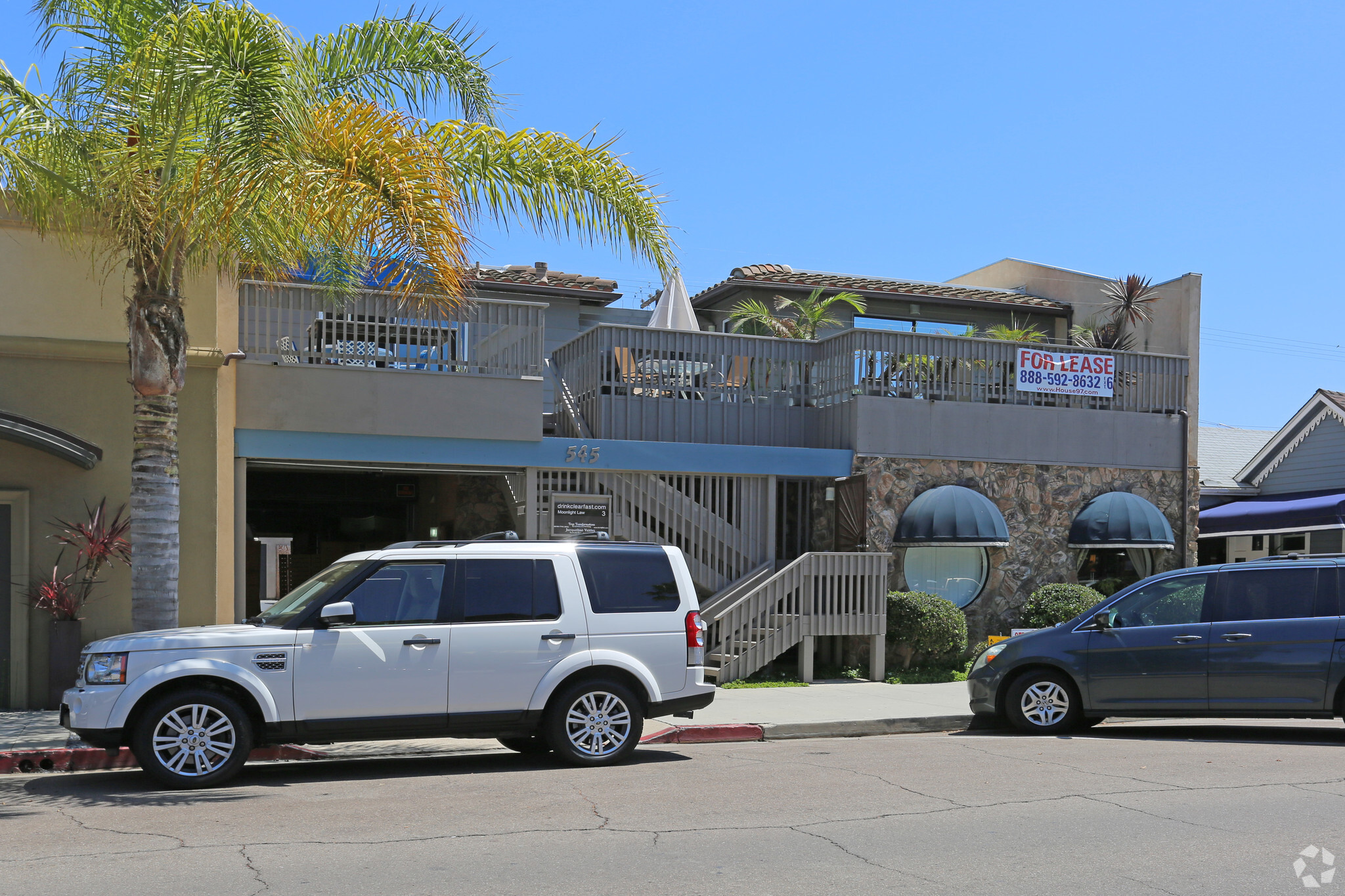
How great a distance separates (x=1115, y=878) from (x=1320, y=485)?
20759 millimetres

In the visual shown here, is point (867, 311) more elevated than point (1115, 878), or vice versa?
point (867, 311)

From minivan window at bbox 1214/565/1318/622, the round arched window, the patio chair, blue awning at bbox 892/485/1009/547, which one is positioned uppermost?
the patio chair

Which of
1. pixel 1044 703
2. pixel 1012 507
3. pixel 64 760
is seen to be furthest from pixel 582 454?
pixel 64 760

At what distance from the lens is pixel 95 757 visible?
9.99 m

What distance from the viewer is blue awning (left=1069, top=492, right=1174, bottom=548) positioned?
18.0m

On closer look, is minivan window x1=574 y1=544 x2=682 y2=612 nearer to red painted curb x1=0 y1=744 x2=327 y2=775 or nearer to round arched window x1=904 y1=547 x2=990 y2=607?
red painted curb x1=0 y1=744 x2=327 y2=775

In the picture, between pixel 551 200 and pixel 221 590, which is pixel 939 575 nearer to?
pixel 551 200

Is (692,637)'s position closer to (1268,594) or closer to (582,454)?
(1268,594)

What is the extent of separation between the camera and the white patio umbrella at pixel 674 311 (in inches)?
788

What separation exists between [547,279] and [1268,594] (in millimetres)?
15116

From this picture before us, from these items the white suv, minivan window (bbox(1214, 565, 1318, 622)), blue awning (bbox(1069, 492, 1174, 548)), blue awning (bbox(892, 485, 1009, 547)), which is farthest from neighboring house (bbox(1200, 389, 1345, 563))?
the white suv

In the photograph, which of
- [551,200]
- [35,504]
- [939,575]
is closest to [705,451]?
[939,575]

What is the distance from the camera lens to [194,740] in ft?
29.2

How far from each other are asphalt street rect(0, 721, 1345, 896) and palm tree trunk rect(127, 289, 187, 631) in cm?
177
